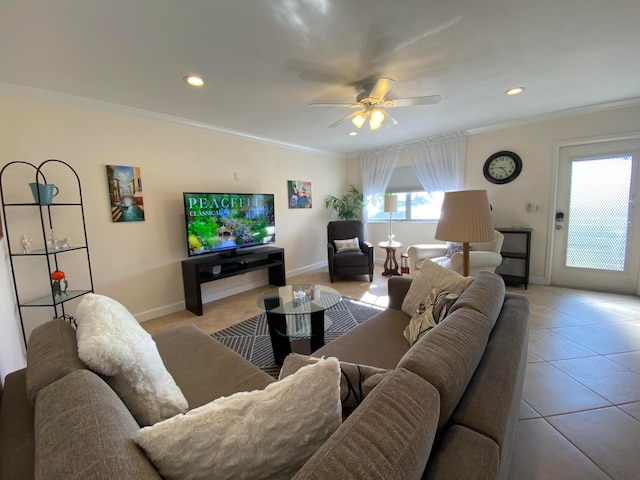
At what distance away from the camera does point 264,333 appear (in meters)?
2.70

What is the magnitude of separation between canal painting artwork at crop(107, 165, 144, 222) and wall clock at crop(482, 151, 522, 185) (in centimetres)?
465

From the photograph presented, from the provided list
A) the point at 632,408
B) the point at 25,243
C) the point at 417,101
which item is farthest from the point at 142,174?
the point at 632,408

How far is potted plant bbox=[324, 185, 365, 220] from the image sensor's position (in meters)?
5.41

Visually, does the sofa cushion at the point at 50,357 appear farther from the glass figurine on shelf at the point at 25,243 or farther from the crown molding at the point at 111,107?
the crown molding at the point at 111,107

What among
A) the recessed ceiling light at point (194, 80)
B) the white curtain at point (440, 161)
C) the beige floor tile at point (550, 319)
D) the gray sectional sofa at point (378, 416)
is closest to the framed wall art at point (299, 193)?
the white curtain at point (440, 161)

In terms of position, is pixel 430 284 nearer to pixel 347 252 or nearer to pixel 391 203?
pixel 347 252

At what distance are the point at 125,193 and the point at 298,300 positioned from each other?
2186 millimetres

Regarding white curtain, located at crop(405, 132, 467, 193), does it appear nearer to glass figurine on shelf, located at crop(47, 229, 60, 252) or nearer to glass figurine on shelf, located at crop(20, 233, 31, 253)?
glass figurine on shelf, located at crop(47, 229, 60, 252)

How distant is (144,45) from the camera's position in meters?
1.78

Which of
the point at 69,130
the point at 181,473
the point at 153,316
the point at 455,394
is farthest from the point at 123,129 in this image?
the point at 455,394

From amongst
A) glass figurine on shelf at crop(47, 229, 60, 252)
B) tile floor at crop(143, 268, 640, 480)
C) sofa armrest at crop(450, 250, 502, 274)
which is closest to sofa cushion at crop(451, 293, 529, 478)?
tile floor at crop(143, 268, 640, 480)

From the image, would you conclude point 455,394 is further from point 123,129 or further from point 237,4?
point 123,129

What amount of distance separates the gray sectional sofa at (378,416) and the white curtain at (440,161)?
357 cm

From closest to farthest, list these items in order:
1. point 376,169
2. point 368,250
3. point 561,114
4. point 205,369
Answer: point 205,369
point 561,114
point 368,250
point 376,169
